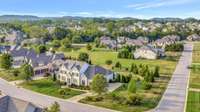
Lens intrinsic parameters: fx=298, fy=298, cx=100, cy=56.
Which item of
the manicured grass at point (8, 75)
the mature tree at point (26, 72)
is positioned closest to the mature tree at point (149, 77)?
the mature tree at point (26, 72)

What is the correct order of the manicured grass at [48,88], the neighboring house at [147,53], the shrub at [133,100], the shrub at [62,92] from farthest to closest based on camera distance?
the neighboring house at [147,53] → the manicured grass at [48,88] → the shrub at [62,92] → the shrub at [133,100]

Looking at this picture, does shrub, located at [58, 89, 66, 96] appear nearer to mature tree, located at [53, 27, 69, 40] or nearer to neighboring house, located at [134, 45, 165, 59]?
neighboring house, located at [134, 45, 165, 59]

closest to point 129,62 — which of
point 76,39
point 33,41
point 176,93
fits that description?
point 176,93

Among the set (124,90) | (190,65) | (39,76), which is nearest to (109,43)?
(190,65)

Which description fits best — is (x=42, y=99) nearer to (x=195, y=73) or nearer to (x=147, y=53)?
(x=195, y=73)

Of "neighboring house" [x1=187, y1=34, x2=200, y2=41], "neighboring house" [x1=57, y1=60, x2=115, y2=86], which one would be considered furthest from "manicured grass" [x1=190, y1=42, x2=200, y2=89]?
"neighboring house" [x1=187, y1=34, x2=200, y2=41]

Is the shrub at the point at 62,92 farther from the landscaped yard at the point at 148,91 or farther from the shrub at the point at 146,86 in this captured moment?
Answer: the shrub at the point at 146,86

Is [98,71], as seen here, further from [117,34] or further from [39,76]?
[117,34]
